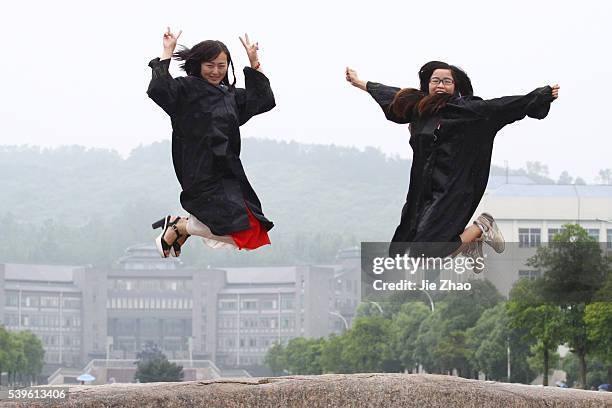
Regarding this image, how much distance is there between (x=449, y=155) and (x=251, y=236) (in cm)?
199

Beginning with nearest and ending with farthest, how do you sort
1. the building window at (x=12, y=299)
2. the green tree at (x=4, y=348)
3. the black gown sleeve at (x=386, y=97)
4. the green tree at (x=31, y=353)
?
the black gown sleeve at (x=386, y=97)
the green tree at (x=4, y=348)
the green tree at (x=31, y=353)
the building window at (x=12, y=299)

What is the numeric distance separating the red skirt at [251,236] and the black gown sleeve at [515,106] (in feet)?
7.46

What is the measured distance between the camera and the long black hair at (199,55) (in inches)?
523

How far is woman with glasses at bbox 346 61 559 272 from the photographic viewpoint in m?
13.2

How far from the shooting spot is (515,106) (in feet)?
43.7

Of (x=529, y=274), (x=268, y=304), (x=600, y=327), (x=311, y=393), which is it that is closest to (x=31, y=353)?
(x=268, y=304)

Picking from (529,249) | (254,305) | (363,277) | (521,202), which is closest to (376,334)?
(521,202)

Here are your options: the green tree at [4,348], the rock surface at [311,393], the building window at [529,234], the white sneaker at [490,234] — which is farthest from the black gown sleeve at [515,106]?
the green tree at [4,348]

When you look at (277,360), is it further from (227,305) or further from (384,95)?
(384,95)

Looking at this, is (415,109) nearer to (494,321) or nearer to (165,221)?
(165,221)

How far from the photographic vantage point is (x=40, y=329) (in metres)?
159

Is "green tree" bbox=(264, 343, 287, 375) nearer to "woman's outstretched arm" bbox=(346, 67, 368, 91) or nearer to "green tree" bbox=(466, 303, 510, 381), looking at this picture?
"green tree" bbox=(466, 303, 510, 381)

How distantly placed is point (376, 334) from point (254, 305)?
84.2 m

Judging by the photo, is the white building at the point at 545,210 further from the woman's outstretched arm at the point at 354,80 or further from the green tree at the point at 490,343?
the woman's outstretched arm at the point at 354,80
